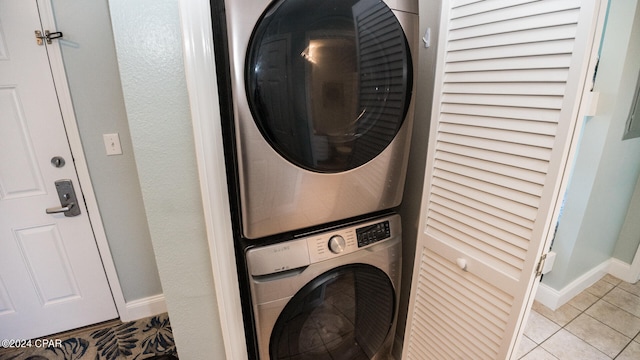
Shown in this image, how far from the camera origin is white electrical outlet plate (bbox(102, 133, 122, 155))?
1.49m

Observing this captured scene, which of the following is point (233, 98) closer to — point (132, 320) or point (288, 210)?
point (288, 210)

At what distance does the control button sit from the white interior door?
147 cm

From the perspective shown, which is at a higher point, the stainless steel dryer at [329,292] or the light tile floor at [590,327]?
the stainless steel dryer at [329,292]

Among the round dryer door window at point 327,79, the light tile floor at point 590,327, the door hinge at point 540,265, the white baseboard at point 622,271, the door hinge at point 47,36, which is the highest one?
the door hinge at point 47,36

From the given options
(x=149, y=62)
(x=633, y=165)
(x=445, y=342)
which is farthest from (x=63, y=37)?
(x=633, y=165)

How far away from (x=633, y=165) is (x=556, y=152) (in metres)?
2.08

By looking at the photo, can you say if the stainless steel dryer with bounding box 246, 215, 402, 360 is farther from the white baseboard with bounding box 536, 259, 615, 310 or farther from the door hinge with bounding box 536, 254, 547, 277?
the white baseboard with bounding box 536, 259, 615, 310

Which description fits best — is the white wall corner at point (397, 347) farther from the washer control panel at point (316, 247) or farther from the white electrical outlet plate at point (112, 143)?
the white electrical outlet plate at point (112, 143)

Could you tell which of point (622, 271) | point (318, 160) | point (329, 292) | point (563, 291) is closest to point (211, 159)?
point (318, 160)

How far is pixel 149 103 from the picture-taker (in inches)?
31.7

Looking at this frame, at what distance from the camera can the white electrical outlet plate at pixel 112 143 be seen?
149cm

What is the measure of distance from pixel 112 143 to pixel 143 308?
1090 mm

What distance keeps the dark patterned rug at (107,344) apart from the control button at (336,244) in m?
1.21

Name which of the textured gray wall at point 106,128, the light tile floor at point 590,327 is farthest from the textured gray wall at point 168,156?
the light tile floor at point 590,327
